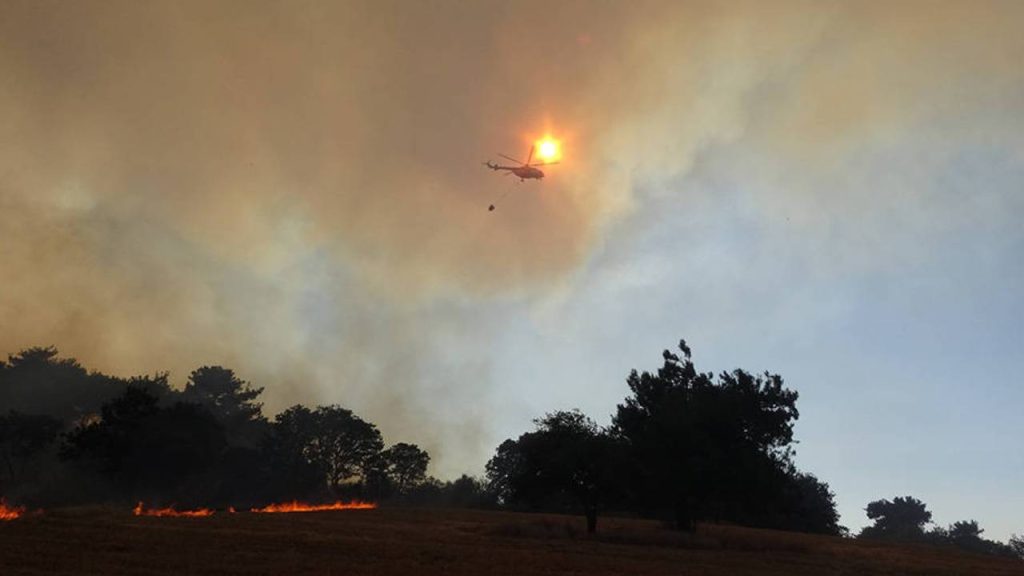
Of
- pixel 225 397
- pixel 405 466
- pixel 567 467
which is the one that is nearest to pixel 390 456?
pixel 405 466

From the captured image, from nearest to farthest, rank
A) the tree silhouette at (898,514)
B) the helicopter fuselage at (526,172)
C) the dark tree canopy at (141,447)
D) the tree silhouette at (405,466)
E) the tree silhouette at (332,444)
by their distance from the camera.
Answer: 1. the helicopter fuselage at (526,172)
2. the dark tree canopy at (141,447)
3. the tree silhouette at (332,444)
4. the tree silhouette at (405,466)
5. the tree silhouette at (898,514)

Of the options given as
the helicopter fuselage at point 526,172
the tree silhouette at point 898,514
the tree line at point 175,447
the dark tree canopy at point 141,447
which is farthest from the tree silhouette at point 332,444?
the tree silhouette at point 898,514

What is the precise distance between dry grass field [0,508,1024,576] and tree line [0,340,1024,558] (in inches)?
166

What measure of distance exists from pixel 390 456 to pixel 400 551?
9620 cm

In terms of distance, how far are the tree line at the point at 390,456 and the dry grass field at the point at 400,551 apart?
4.21 m

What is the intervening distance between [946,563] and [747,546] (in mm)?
12271

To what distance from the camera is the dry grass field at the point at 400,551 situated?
2436 cm

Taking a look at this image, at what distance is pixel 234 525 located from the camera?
42219 mm

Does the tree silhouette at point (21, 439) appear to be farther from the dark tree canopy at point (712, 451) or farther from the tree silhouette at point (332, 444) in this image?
the dark tree canopy at point (712, 451)

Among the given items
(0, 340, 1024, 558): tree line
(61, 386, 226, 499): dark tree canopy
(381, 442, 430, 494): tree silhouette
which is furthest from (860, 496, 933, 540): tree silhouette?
(61, 386, 226, 499): dark tree canopy

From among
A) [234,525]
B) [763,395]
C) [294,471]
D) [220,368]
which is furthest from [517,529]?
[220,368]

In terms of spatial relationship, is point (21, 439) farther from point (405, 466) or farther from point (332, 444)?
point (405, 466)

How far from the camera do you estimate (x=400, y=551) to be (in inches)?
1238

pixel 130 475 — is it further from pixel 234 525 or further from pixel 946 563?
pixel 946 563
